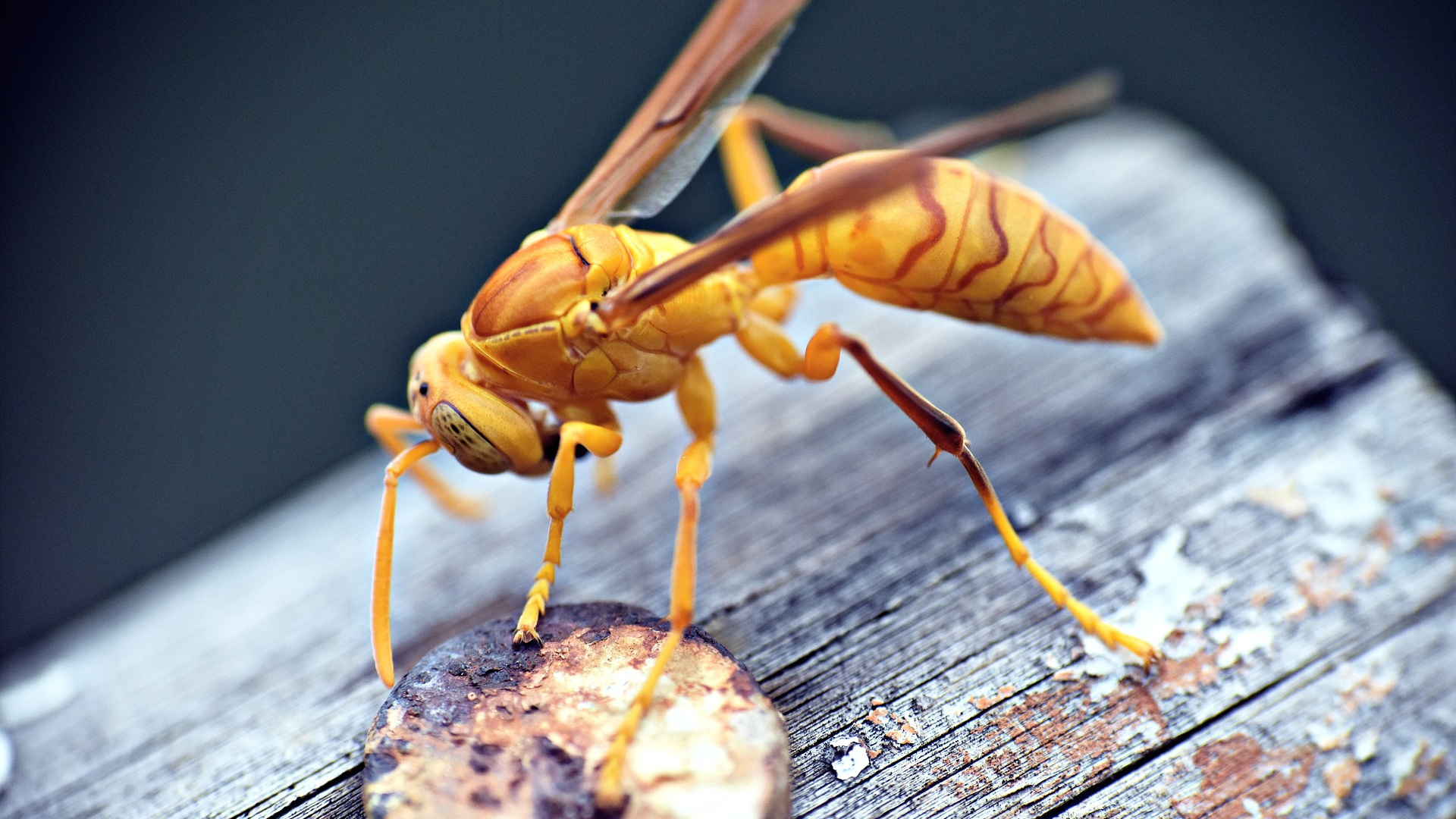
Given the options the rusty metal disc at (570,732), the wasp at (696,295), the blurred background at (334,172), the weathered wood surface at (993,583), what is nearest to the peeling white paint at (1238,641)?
the weathered wood surface at (993,583)

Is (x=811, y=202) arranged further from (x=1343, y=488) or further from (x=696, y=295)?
(x=1343, y=488)

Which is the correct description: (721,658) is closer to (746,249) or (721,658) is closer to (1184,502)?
(746,249)

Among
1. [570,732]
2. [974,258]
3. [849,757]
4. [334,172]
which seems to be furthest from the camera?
[334,172]

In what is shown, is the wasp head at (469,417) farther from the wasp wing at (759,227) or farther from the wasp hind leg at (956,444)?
the wasp hind leg at (956,444)

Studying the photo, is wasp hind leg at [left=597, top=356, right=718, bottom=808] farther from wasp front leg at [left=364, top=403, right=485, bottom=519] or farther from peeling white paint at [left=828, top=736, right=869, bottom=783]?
wasp front leg at [left=364, top=403, right=485, bottom=519]

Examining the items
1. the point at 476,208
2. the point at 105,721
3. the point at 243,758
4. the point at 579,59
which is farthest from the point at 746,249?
the point at 579,59

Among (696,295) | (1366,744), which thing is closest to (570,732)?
(696,295)
